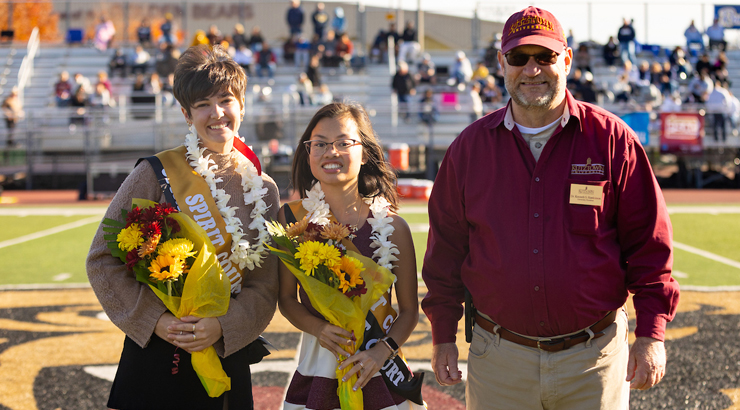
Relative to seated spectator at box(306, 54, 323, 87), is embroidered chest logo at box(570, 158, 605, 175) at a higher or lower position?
lower

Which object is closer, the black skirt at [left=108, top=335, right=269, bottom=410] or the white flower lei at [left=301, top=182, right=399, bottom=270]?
the black skirt at [left=108, top=335, right=269, bottom=410]

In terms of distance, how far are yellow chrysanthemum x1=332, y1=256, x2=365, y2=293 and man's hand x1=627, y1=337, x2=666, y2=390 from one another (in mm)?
963

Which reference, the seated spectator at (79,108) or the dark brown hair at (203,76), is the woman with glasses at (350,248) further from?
the seated spectator at (79,108)

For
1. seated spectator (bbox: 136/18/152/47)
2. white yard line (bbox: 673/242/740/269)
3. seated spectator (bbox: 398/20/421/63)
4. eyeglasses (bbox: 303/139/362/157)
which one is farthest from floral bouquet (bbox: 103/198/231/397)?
seated spectator (bbox: 136/18/152/47)

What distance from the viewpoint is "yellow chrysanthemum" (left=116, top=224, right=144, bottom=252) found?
2.24 m

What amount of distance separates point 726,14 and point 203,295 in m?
26.8

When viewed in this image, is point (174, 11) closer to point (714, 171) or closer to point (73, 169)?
point (73, 169)

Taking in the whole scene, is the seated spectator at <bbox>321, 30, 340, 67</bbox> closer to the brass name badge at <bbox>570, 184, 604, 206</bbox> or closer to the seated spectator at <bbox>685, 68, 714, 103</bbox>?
the seated spectator at <bbox>685, 68, 714, 103</bbox>

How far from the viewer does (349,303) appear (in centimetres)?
235

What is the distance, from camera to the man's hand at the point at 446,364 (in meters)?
2.45

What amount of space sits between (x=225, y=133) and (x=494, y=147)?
998 millimetres

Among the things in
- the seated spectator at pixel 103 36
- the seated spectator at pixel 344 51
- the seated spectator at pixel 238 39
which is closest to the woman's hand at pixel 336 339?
the seated spectator at pixel 344 51

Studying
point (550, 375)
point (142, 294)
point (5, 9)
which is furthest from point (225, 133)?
point (5, 9)

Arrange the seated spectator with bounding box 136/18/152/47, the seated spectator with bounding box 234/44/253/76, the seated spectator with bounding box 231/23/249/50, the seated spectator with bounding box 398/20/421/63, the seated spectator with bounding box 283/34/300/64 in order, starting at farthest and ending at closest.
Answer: the seated spectator with bounding box 136/18/152/47 → the seated spectator with bounding box 398/20/421/63 → the seated spectator with bounding box 283/34/300/64 → the seated spectator with bounding box 231/23/249/50 → the seated spectator with bounding box 234/44/253/76
